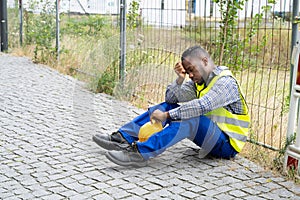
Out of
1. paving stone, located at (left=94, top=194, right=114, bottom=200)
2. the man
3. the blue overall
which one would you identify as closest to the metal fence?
the man

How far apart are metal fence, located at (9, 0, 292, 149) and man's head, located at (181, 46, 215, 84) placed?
0.88m

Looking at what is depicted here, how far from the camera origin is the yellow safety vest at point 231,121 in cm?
538

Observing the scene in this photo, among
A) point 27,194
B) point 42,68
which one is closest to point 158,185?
point 27,194

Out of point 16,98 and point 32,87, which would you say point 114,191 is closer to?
point 16,98

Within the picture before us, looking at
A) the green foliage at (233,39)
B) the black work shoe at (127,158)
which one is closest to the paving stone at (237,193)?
the black work shoe at (127,158)

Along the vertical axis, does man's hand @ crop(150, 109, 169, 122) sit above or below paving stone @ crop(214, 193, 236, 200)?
above

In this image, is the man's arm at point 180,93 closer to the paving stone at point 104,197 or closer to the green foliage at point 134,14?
the paving stone at point 104,197

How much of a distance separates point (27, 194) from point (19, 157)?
1114 mm

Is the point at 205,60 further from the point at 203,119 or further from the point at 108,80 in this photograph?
the point at 108,80

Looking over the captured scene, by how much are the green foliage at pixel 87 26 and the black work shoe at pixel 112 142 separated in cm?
461

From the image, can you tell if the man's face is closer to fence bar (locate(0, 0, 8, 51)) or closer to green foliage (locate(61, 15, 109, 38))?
green foliage (locate(61, 15, 109, 38))

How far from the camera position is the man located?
5.20 m

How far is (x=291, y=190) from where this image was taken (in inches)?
192

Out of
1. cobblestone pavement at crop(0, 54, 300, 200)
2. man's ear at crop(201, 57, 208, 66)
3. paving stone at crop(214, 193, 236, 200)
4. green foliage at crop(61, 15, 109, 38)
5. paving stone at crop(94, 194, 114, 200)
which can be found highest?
green foliage at crop(61, 15, 109, 38)
